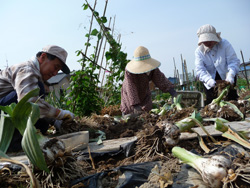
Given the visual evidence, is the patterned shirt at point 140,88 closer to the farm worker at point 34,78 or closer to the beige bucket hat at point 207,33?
the beige bucket hat at point 207,33

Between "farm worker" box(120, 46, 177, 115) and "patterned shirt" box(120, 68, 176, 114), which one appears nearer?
"farm worker" box(120, 46, 177, 115)

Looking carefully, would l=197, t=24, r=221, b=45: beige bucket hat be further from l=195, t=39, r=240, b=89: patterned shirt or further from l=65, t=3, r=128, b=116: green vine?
l=65, t=3, r=128, b=116: green vine

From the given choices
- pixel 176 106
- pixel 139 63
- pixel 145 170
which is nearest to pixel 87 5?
pixel 139 63

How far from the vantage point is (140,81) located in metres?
3.38

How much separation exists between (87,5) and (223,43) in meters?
2.67

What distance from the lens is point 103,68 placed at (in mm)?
5312

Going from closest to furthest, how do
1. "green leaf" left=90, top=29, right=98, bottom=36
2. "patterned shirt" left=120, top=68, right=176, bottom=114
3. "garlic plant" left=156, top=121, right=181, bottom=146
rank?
1. "garlic plant" left=156, top=121, right=181, bottom=146
2. "patterned shirt" left=120, top=68, right=176, bottom=114
3. "green leaf" left=90, top=29, right=98, bottom=36

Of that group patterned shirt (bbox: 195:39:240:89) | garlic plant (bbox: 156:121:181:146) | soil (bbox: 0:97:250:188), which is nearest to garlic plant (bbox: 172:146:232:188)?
soil (bbox: 0:97:250:188)

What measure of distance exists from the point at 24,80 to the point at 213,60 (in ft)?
10.1

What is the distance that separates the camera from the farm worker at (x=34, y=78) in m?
2.20

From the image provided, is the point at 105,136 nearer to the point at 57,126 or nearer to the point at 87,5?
the point at 57,126

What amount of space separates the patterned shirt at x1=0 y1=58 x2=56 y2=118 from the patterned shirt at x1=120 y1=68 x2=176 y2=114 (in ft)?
4.28

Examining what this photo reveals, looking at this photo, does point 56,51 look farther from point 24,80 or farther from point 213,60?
point 213,60

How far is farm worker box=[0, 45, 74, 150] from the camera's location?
2.20 m
